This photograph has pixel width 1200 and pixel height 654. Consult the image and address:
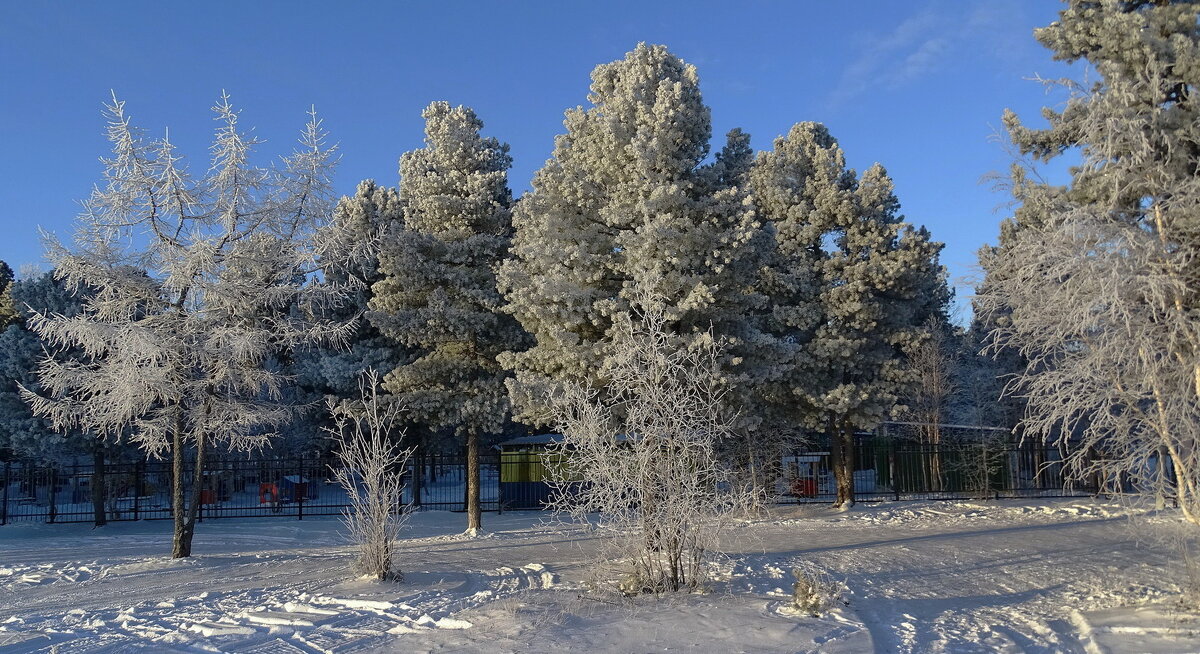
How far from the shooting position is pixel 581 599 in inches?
355

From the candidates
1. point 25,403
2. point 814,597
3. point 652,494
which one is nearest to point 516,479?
point 25,403

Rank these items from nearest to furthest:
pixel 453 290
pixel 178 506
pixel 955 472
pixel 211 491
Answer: pixel 178 506 < pixel 453 290 < pixel 955 472 < pixel 211 491

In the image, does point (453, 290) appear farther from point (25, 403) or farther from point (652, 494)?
point (25, 403)

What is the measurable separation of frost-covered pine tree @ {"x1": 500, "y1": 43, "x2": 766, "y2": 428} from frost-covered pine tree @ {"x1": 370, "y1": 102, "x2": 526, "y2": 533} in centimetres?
204

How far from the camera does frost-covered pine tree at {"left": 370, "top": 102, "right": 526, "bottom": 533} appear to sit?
17.6 m

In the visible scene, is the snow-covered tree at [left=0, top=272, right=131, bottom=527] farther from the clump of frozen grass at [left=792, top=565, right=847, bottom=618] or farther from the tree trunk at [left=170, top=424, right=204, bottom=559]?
the clump of frozen grass at [left=792, top=565, right=847, bottom=618]

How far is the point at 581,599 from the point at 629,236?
7289mm

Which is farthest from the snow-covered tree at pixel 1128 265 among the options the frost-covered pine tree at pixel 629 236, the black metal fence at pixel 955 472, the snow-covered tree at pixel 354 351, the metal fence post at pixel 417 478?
the metal fence post at pixel 417 478

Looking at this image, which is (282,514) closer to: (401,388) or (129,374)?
(401,388)

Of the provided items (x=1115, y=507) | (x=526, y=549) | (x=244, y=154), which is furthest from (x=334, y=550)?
(x=1115, y=507)

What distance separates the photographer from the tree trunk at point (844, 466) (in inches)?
819

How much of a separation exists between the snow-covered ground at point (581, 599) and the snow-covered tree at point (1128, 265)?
146 centimetres

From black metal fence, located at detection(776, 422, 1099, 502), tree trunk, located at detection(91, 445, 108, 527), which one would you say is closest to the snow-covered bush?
black metal fence, located at detection(776, 422, 1099, 502)

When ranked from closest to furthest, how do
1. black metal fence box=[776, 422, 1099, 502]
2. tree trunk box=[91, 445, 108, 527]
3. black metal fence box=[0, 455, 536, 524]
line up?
tree trunk box=[91, 445, 108, 527]
black metal fence box=[0, 455, 536, 524]
black metal fence box=[776, 422, 1099, 502]
